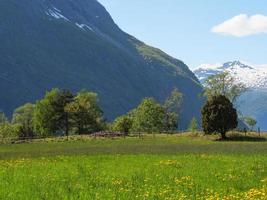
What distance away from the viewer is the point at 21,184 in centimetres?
2494

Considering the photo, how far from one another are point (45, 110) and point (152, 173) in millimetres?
134933

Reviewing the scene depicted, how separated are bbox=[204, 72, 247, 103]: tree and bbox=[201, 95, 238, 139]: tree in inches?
2360

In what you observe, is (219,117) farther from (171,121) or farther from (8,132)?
(8,132)

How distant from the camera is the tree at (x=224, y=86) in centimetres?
16765

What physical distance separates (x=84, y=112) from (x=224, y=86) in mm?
45438

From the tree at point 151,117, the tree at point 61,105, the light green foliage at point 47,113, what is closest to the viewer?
the light green foliage at point 47,113

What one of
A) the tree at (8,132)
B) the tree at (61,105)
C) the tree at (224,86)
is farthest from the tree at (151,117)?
the tree at (8,132)

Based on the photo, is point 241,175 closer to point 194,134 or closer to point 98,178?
point 98,178

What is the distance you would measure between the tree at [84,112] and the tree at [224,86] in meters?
36.3

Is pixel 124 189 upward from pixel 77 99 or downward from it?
downward

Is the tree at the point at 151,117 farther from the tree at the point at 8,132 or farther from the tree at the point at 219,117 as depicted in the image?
the tree at the point at 219,117

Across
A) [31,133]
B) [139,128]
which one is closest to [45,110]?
[31,133]

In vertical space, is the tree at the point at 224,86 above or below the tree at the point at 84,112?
above

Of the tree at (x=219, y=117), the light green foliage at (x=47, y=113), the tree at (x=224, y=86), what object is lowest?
the tree at (x=219, y=117)
